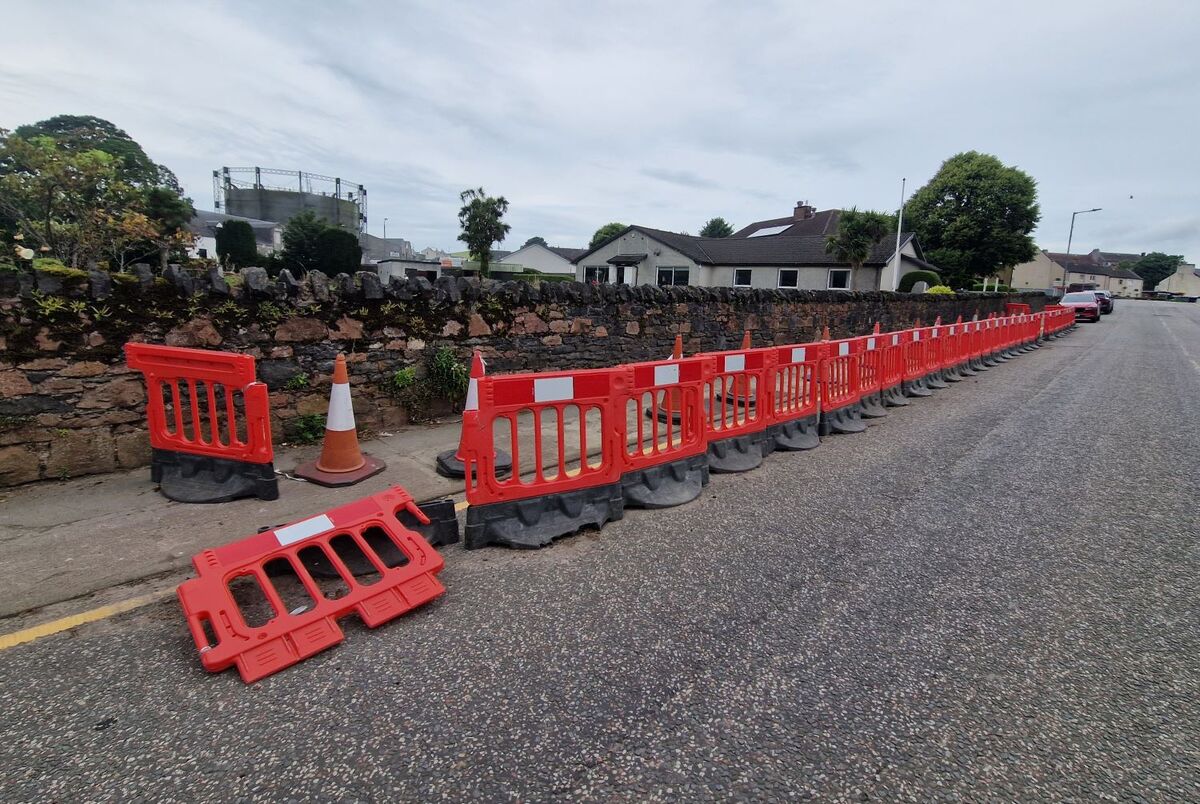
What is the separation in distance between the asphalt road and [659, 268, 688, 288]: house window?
34.9 metres

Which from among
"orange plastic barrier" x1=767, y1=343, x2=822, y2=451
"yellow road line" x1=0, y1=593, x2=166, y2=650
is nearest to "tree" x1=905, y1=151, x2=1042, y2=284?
"orange plastic barrier" x1=767, y1=343, x2=822, y2=451

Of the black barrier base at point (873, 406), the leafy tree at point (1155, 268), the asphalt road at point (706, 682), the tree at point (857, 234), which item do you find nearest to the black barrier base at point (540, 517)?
the asphalt road at point (706, 682)

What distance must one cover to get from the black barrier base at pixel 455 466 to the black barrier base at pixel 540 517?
1112 millimetres

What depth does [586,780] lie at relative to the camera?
1.89 m

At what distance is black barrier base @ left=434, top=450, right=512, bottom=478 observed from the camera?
15.8 feet

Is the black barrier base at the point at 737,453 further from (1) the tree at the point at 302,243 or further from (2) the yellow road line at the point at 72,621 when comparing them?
(1) the tree at the point at 302,243

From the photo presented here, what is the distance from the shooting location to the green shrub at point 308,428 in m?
5.45

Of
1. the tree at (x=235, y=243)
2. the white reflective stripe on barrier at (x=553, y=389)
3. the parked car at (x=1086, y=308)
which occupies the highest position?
the tree at (x=235, y=243)

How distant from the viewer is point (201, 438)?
170 inches

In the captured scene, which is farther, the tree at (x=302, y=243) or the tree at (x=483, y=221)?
the tree at (x=483, y=221)

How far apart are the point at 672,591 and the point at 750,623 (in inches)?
17.7

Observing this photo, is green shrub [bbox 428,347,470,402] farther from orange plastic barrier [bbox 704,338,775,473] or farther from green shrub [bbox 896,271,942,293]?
green shrub [bbox 896,271,942,293]

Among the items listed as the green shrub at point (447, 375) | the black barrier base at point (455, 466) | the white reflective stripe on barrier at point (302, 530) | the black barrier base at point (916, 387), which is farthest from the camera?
the black barrier base at point (916, 387)

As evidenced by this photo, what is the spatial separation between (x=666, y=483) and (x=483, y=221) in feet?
164
